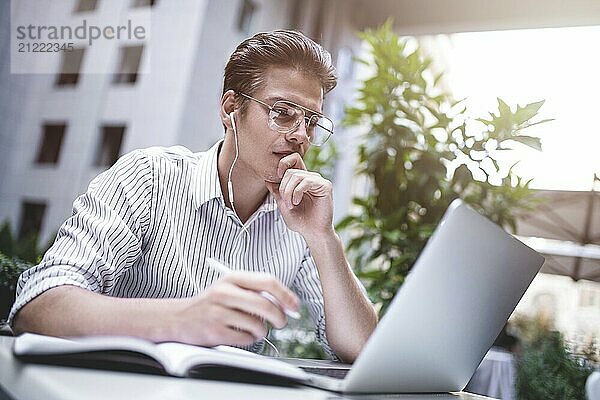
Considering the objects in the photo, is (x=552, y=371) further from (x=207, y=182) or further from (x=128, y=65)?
(x=128, y=65)

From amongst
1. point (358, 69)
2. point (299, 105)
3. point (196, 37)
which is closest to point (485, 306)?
point (299, 105)

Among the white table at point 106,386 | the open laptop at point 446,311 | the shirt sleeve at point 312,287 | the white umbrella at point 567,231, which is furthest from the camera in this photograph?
the white umbrella at point 567,231

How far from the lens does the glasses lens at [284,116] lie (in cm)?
166

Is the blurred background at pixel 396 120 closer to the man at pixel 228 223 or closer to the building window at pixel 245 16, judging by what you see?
the building window at pixel 245 16

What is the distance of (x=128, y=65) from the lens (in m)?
2.75

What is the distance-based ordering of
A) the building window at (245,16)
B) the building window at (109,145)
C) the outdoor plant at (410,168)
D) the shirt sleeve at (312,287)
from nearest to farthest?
1. the shirt sleeve at (312,287)
2. the building window at (109,145)
3. the outdoor plant at (410,168)
4. the building window at (245,16)

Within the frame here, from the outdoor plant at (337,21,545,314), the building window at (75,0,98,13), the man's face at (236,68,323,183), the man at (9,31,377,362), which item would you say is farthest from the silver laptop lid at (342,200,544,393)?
the building window at (75,0,98,13)

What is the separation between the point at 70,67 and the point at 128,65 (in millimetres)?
243

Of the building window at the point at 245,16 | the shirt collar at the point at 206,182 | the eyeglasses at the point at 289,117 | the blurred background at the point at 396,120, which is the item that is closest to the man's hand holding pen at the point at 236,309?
the shirt collar at the point at 206,182

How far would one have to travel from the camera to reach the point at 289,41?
1726 mm

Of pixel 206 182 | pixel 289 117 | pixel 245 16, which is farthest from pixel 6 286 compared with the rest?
pixel 245 16

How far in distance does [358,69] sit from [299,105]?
2544mm

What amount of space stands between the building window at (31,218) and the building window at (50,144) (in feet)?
0.57

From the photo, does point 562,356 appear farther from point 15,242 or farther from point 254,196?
point 15,242
